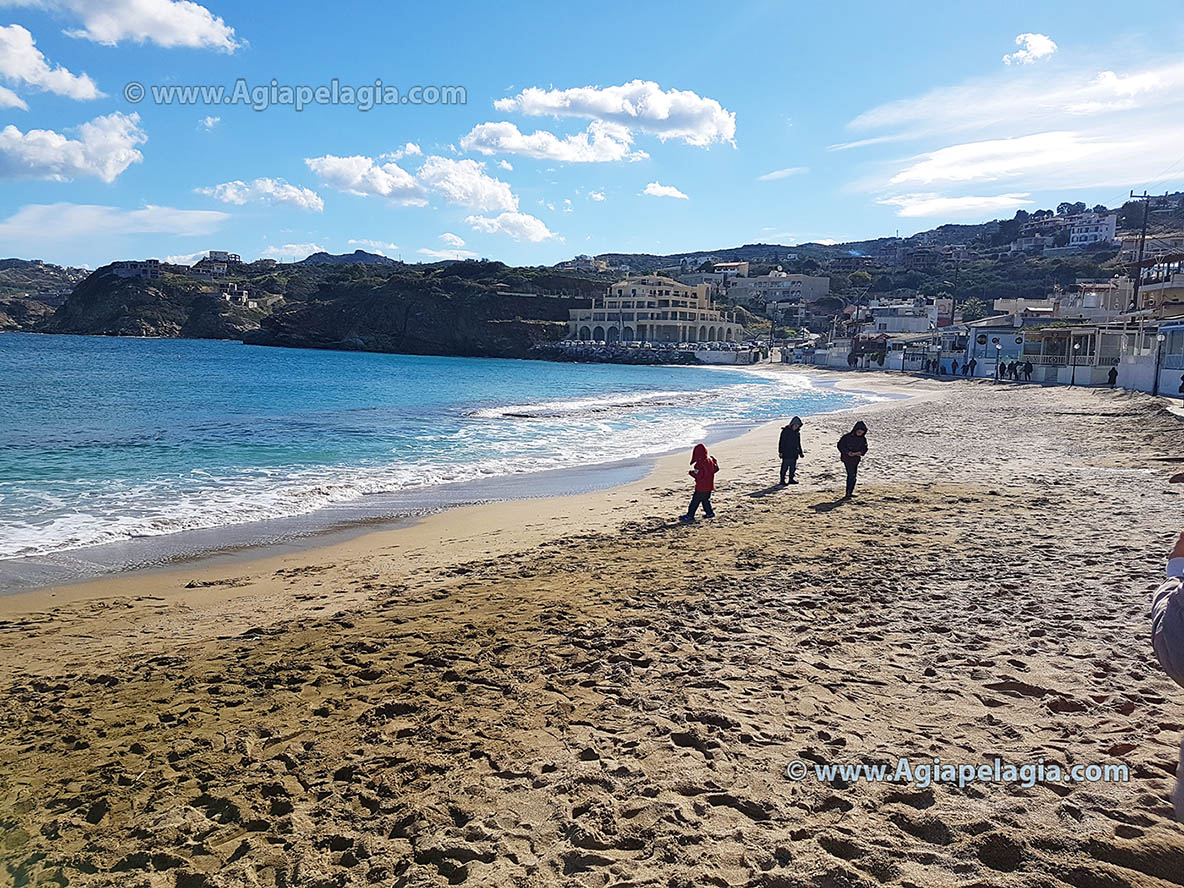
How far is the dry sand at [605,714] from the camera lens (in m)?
3.04

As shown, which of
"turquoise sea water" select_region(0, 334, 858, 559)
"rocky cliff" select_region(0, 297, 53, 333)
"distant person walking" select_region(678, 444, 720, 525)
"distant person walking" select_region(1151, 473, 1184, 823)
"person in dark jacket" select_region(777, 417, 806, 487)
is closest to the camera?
"distant person walking" select_region(1151, 473, 1184, 823)

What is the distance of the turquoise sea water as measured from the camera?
11.5 meters

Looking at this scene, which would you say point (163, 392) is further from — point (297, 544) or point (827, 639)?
point (827, 639)

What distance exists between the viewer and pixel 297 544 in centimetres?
980

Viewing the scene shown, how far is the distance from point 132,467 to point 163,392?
2499 cm

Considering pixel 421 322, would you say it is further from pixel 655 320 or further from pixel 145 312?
pixel 145 312

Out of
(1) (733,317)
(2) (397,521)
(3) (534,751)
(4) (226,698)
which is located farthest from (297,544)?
(1) (733,317)

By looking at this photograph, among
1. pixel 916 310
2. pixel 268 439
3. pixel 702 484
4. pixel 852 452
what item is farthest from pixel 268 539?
pixel 916 310

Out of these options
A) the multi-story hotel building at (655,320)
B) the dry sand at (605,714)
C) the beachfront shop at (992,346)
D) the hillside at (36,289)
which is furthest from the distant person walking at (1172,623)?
the hillside at (36,289)

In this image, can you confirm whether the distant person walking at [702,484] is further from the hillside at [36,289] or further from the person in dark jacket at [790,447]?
the hillside at [36,289]

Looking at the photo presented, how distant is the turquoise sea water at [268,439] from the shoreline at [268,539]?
49 cm

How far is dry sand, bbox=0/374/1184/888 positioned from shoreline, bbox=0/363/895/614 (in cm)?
35

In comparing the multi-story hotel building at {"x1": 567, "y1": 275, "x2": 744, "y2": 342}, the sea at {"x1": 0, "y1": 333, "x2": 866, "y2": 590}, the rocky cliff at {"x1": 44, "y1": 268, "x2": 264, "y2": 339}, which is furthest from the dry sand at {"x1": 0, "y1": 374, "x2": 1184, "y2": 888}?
the rocky cliff at {"x1": 44, "y1": 268, "x2": 264, "y2": 339}

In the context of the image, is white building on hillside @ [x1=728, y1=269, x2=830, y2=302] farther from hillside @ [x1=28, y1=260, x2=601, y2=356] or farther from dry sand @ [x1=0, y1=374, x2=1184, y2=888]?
dry sand @ [x1=0, y1=374, x2=1184, y2=888]
